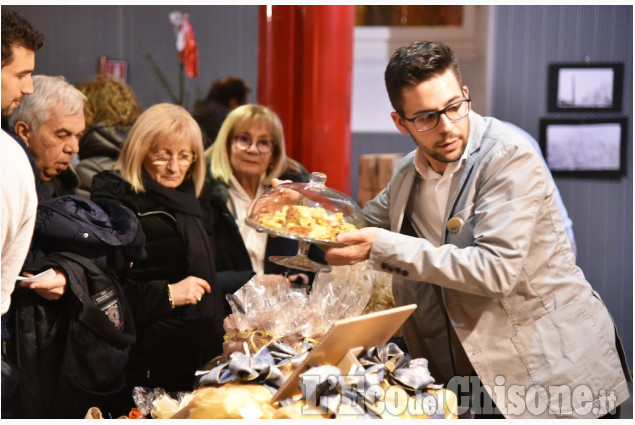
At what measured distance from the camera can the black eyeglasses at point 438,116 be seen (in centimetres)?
207

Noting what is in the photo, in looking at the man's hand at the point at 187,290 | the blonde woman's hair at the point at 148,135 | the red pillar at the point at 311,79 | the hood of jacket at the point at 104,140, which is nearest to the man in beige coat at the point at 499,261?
the man's hand at the point at 187,290

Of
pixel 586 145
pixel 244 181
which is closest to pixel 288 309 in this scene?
pixel 244 181

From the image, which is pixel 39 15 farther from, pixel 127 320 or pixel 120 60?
pixel 127 320

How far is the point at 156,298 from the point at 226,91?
1515 mm

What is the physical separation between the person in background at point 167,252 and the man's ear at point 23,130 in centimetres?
30

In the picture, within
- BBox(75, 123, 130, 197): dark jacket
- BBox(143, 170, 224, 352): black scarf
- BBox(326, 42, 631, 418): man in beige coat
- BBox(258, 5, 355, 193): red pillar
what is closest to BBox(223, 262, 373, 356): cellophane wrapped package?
BBox(326, 42, 631, 418): man in beige coat

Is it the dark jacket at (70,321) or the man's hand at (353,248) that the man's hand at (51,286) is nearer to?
the dark jacket at (70,321)

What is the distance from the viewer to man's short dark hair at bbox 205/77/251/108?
4.04m

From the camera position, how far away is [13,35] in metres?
2.03

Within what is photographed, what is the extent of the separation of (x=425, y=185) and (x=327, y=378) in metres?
0.74

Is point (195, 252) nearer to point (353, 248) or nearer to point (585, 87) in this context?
point (353, 248)

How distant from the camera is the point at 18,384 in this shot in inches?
93.6

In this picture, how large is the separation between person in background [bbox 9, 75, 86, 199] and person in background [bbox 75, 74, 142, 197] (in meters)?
0.57

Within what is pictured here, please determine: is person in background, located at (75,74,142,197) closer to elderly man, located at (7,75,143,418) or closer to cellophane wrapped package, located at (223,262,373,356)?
elderly man, located at (7,75,143,418)
